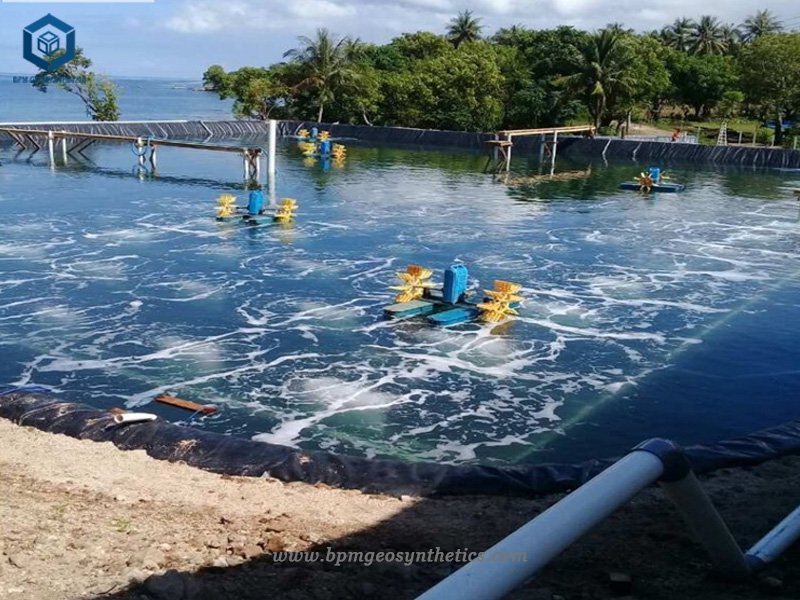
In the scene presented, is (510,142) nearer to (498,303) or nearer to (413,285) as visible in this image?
(413,285)

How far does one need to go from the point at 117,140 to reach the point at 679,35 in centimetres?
5964

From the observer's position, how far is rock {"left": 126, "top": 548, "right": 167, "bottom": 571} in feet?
18.8

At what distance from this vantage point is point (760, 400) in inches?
462

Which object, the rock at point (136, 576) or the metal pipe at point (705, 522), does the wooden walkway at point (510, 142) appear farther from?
the metal pipe at point (705, 522)

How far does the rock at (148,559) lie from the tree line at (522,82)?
161ft

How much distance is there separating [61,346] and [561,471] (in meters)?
8.32

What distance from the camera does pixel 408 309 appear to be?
579 inches

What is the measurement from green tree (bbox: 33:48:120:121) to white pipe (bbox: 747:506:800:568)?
48.8m

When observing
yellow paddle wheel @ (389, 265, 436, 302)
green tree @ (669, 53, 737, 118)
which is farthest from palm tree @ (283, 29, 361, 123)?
yellow paddle wheel @ (389, 265, 436, 302)

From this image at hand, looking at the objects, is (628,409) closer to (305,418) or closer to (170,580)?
(305,418)

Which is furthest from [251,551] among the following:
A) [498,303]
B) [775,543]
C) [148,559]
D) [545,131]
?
[545,131]

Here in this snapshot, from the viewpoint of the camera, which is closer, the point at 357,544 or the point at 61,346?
the point at 357,544

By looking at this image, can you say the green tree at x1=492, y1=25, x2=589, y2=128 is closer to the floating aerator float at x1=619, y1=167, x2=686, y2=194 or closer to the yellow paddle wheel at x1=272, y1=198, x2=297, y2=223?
the floating aerator float at x1=619, y1=167, x2=686, y2=194

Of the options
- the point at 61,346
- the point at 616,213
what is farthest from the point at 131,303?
the point at 616,213
